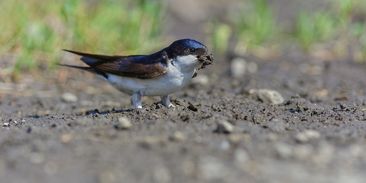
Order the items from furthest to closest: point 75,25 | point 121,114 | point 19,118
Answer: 1. point 75,25
2. point 19,118
3. point 121,114

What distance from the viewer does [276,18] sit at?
1139cm

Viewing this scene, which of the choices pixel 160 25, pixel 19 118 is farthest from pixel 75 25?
pixel 19 118

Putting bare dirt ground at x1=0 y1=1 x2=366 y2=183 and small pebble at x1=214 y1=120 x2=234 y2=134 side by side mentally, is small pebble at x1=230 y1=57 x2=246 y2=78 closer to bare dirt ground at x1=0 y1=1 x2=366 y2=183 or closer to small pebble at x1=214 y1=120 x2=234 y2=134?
bare dirt ground at x1=0 y1=1 x2=366 y2=183

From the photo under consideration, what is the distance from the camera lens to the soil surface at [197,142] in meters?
3.67

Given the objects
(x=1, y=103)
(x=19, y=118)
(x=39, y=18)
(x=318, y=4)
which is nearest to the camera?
(x=19, y=118)

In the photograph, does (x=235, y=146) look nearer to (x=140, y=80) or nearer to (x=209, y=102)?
(x=140, y=80)

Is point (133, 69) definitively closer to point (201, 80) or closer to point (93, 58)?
point (93, 58)

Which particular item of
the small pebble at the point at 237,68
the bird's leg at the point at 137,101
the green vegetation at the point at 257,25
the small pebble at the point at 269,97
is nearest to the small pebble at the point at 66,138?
the bird's leg at the point at 137,101

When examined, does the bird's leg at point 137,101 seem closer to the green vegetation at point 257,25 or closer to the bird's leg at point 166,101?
the bird's leg at point 166,101

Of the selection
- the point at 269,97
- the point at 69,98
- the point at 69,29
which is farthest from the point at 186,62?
the point at 69,29

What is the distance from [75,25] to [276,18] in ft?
14.5

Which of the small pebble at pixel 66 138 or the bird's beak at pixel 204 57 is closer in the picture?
the small pebble at pixel 66 138

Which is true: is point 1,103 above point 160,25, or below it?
below

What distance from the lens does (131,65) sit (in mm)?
5438
